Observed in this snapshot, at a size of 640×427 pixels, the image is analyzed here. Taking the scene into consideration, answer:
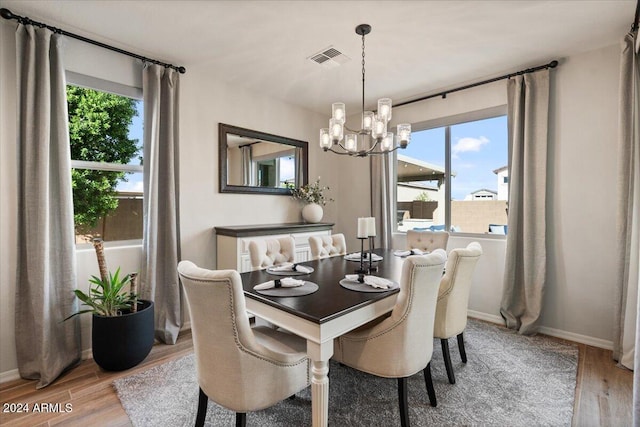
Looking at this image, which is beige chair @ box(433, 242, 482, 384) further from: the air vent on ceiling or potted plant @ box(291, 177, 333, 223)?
potted plant @ box(291, 177, 333, 223)

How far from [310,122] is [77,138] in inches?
110

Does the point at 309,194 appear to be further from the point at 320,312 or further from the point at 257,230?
the point at 320,312

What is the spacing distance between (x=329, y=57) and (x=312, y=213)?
1.97 m

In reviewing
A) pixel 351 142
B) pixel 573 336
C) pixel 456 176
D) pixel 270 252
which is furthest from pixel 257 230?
pixel 573 336

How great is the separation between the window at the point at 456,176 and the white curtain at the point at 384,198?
0.25 meters

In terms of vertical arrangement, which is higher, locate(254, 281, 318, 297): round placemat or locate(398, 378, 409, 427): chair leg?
locate(254, 281, 318, 297): round placemat

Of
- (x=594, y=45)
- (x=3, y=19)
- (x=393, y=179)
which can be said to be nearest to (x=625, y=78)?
(x=594, y=45)

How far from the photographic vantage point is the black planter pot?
2250 millimetres

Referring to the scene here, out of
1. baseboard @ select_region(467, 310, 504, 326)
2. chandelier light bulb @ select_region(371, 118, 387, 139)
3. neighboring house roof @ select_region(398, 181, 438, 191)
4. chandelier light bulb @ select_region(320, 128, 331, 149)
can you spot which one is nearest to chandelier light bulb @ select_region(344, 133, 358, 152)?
chandelier light bulb @ select_region(320, 128, 331, 149)

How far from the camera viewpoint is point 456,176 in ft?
12.5

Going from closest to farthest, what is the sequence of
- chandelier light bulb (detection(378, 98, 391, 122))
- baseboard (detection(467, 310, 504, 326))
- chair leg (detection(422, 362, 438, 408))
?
1. chair leg (detection(422, 362, 438, 408))
2. chandelier light bulb (detection(378, 98, 391, 122))
3. baseboard (detection(467, 310, 504, 326))

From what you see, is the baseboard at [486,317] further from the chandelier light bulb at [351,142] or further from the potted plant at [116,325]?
the potted plant at [116,325]

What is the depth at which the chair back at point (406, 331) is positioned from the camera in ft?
5.21

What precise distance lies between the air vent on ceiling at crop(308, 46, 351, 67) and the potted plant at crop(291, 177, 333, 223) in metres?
1.71
